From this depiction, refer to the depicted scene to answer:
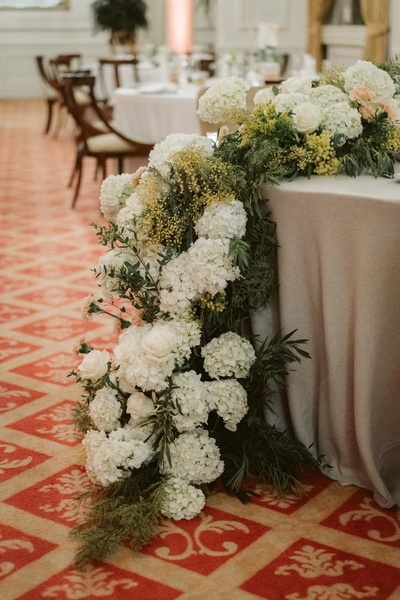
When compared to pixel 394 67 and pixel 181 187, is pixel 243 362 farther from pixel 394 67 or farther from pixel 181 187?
pixel 394 67

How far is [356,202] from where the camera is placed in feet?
8.14

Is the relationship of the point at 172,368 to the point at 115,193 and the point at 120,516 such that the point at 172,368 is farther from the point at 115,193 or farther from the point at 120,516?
the point at 115,193

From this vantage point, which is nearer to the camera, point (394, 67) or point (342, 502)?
point (342, 502)

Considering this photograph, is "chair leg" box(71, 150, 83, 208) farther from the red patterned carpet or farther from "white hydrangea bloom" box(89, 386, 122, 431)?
"white hydrangea bloom" box(89, 386, 122, 431)

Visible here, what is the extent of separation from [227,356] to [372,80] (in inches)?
39.8

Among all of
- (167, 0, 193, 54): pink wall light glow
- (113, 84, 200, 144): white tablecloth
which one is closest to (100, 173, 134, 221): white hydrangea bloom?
(113, 84, 200, 144): white tablecloth

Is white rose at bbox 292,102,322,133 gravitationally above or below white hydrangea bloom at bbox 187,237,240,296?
above

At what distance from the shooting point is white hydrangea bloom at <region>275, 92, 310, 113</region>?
2.79m

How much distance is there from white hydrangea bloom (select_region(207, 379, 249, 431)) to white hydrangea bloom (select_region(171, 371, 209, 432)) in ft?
0.12

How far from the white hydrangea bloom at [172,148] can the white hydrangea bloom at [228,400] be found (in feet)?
2.18

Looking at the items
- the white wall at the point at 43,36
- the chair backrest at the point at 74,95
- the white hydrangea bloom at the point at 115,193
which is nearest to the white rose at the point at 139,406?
the white hydrangea bloom at the point at 115,193

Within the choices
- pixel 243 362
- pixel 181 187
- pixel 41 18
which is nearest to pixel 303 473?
pixel 243 362

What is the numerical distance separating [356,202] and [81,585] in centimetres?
126

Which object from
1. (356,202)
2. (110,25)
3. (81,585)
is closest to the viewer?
(81,585)
